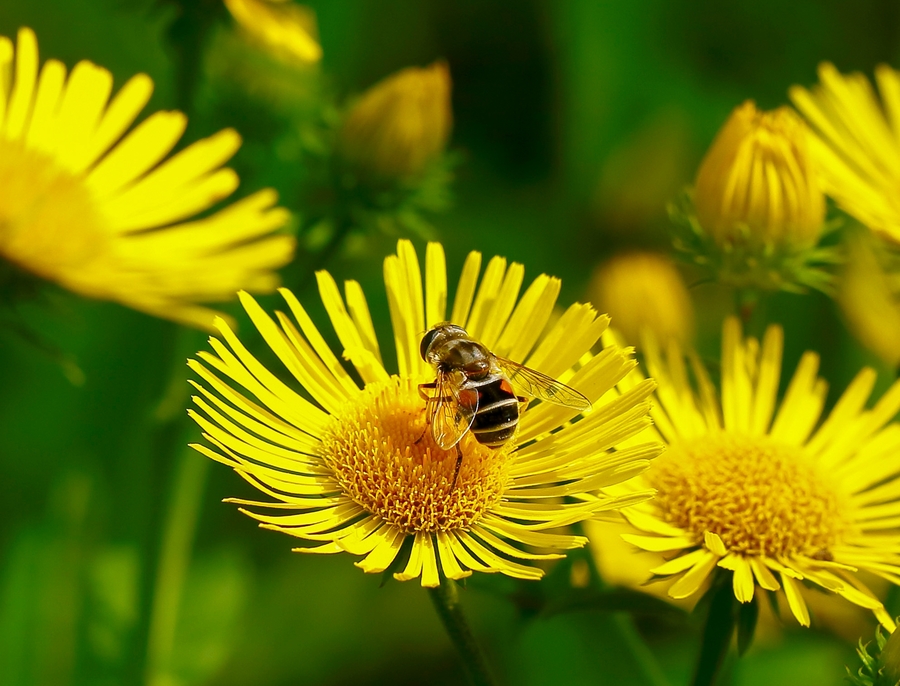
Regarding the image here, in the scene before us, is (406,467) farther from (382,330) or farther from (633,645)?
(382,330)

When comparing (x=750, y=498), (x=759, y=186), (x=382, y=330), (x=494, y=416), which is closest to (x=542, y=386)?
(x=494, y=416)

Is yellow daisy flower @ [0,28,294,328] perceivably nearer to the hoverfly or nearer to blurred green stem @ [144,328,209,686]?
blurred green stem @ [144,328,209,686]

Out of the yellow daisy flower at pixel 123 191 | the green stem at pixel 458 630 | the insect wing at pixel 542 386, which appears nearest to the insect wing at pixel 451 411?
the insect wing at pixel 542 386

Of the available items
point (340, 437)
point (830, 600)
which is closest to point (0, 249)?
point (340, 437)

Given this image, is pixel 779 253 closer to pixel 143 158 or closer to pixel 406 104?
pixel 406 104

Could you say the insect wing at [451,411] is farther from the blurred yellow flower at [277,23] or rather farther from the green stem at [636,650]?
the blurred yellow flower at [277,23]

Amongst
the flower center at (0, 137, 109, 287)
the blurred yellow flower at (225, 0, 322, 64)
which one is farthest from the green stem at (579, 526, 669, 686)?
the blurred yellow flower at (225, 0, 322, 64)
